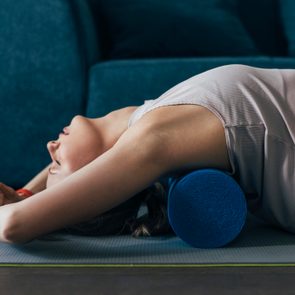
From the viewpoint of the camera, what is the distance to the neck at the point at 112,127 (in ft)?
5.13

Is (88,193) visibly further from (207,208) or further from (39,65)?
(39,65)

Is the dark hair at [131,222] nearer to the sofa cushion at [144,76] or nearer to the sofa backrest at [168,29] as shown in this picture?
the sofa cushion at [144,76]

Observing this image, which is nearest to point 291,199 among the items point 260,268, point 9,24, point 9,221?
point 260,268

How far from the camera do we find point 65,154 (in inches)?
60.1

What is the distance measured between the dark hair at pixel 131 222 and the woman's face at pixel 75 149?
156mm

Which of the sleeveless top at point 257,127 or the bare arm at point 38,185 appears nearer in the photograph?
the sleeveless top at point 257,127

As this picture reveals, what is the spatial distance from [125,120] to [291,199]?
519mm

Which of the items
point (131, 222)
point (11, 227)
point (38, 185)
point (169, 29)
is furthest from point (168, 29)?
point (11, 227)

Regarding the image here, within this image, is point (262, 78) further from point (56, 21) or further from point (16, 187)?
point (16, 187)

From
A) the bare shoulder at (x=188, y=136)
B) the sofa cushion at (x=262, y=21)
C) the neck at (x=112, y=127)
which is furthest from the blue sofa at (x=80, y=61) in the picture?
the bare shoulder at (x=188, y=136)

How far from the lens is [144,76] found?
85.6 inches

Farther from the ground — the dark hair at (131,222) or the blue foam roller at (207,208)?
the blue foam roller at (207,208)

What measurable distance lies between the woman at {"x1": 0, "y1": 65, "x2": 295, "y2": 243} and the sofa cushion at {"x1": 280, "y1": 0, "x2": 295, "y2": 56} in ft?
4.15

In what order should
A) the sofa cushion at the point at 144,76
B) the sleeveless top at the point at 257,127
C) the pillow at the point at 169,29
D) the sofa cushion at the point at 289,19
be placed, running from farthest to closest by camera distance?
the sofa cushion at the point at 289,19 < the pillow at the point at 169,29 < the sofa cushion at the point at 144,76 < the sleeveless top at the point at 257,127
